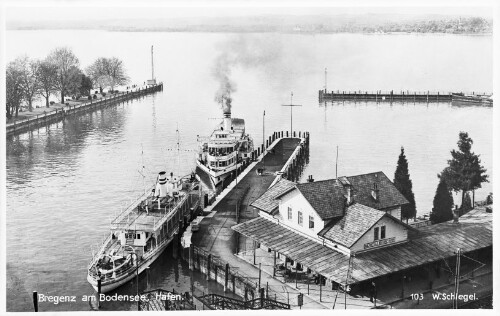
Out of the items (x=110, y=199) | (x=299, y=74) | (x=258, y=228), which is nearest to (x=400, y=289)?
(x=258, y=228)

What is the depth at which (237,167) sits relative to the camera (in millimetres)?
54125

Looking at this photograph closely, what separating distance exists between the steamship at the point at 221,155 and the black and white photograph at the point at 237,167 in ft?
0.63

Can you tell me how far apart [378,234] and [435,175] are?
17482 millimetres

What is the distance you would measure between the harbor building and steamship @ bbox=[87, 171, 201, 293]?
486cm

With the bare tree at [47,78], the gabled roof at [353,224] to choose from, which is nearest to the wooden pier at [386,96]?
the bare tree at [47,78]

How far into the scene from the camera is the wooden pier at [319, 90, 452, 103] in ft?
256

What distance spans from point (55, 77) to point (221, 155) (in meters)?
16.3

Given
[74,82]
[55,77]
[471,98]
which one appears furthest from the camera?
[471,98]

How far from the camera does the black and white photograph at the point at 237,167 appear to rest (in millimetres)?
31000

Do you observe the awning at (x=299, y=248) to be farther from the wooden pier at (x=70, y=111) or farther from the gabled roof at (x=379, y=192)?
the wooden pier at (x=70, y=111)

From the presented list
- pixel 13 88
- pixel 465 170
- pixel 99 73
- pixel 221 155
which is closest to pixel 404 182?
pixel 465 170

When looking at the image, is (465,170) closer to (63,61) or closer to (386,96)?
(63,61)

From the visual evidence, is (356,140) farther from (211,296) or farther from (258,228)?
(211,296)

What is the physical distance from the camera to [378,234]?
31.4 m
